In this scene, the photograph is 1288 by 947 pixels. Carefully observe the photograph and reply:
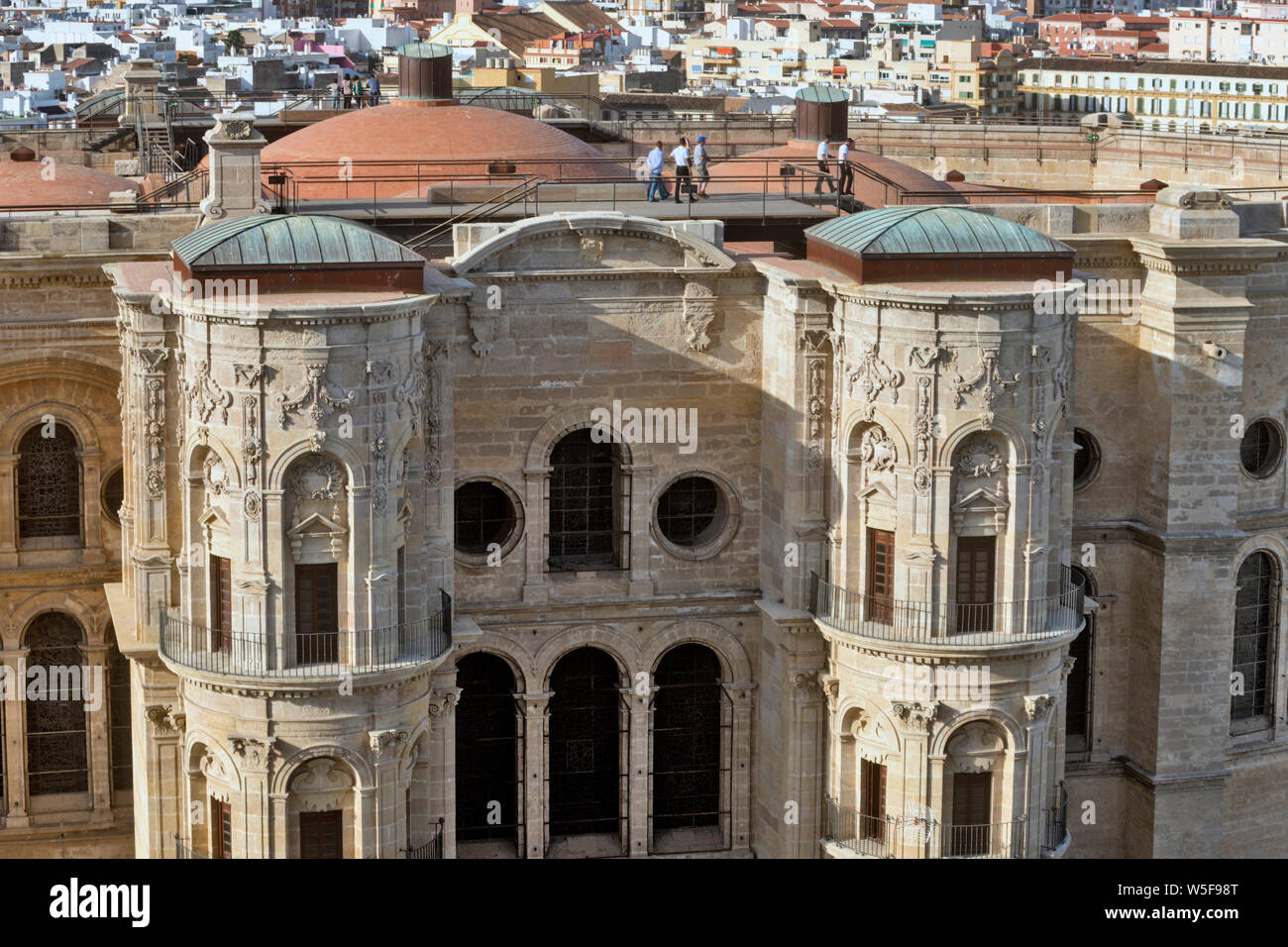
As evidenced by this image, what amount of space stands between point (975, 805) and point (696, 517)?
24.9ft

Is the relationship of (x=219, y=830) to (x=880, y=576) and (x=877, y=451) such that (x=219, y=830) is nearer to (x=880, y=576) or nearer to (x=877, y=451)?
(x=880, y=576)

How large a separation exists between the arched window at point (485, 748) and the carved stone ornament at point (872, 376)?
8735mm

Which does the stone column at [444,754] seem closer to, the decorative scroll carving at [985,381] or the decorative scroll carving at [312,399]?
the decorative scroll carving at [312,399]

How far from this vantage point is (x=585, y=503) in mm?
43969

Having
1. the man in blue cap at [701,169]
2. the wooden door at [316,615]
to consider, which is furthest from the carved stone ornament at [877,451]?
the man in blue cap at [701,169]

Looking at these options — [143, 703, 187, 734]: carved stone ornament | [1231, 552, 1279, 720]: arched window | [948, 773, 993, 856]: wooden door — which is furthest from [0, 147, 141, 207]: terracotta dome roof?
[1231, 552, 1279, 720]: arched window

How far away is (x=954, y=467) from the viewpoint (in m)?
40.2

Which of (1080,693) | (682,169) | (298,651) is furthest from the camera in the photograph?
(682,169)

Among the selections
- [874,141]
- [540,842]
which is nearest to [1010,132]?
[874,141]

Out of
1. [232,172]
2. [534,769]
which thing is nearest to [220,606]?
[534,769]

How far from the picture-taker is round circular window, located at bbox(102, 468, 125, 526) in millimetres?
44250

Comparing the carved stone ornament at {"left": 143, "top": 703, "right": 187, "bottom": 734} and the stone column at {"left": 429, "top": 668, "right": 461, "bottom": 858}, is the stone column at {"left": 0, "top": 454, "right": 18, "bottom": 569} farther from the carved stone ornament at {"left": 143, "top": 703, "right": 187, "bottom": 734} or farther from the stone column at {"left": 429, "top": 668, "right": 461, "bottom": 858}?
the stone column at {"left": 429, "top": 668, "right": 461, "bottom": 858}

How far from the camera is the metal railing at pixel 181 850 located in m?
40.7

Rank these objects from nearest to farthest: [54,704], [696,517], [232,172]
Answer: [232,172]
[696,517]
[54,704]
